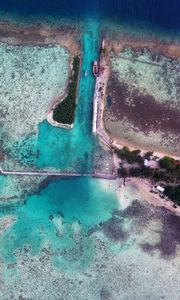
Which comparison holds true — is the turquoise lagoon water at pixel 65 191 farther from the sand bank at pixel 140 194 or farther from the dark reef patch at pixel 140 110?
the dark reef patch at pixel 140 110

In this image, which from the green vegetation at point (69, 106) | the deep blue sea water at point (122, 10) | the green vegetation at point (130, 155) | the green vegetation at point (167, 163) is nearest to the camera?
the green vegetation at point (167, 163)

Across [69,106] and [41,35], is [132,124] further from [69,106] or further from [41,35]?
[41,35]

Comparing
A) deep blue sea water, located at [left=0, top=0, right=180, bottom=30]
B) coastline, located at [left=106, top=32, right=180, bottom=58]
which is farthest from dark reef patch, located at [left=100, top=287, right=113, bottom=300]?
deep blue sea water, located at [left=0, top=0, right=180, bottom=30]

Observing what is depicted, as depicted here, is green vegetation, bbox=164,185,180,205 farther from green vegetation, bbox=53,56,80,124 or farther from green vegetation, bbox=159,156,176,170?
green vegetation, bbox=53,56,80,124

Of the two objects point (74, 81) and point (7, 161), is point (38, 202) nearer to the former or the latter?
point (7, 161)

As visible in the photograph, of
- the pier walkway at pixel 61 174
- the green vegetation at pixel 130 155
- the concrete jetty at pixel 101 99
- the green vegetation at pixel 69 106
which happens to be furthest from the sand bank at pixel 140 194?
the green vegetation at pixel 69 106

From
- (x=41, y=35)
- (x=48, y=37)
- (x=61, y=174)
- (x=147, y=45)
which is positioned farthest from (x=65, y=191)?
(x=147, y=45)

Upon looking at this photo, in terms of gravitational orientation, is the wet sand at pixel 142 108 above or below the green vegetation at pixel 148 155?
above

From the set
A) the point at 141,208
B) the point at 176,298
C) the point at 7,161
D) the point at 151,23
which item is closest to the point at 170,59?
the point at 151,23
